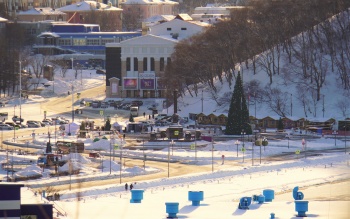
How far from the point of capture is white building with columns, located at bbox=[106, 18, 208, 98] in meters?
92.9

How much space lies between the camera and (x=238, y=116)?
229ft

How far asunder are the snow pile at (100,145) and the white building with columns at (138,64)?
24.8 meters

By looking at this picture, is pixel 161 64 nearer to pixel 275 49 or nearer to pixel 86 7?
pixel 275 49

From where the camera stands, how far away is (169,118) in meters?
76.5

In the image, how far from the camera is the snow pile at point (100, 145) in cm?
6631

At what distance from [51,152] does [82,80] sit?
37.4m

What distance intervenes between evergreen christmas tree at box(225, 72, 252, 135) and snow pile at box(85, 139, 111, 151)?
643 cm

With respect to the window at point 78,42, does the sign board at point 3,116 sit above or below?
below

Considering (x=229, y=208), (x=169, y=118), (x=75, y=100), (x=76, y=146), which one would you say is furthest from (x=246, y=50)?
(x=229, y=208)

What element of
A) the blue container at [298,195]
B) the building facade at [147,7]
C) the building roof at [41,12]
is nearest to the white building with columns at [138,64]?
the building roof at [41,12]

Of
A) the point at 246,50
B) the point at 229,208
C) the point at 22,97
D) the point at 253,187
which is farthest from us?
the point at 22,97

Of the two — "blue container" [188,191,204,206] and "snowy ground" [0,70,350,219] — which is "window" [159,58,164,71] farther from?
"blue container" [188,191,204,206]

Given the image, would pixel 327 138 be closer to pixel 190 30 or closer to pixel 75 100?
pixel 75 100

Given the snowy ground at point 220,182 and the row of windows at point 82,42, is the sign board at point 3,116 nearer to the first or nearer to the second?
the snowy ground at point 220,182
